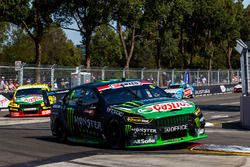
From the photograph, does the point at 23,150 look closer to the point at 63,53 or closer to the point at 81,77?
the point at 81,77

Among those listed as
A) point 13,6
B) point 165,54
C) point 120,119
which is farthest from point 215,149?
point 165,54

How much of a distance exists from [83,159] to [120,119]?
4.32ft

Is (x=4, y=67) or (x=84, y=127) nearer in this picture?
(x=84, y=127)

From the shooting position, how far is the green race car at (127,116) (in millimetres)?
10250

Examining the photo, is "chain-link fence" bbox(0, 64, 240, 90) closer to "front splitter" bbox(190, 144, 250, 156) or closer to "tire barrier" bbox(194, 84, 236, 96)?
A: "tire barrier" bbox(194, 84, 236, 96)

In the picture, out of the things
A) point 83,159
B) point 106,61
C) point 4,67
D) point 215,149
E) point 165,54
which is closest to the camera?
point 83,159

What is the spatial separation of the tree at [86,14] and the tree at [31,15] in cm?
133

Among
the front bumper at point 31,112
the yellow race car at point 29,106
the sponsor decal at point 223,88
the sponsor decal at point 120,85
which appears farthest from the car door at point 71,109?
the sponsor decal at point 223,88

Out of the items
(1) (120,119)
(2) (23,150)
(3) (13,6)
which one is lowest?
(2) (23,150)

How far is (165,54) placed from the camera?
88062 millimetres

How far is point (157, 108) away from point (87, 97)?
6.94ft

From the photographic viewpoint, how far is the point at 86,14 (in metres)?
45.3

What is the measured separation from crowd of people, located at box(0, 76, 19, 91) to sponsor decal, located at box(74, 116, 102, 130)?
18.6m

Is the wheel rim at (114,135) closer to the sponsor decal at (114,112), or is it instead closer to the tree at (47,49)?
the sponsor decal at (114,112)
